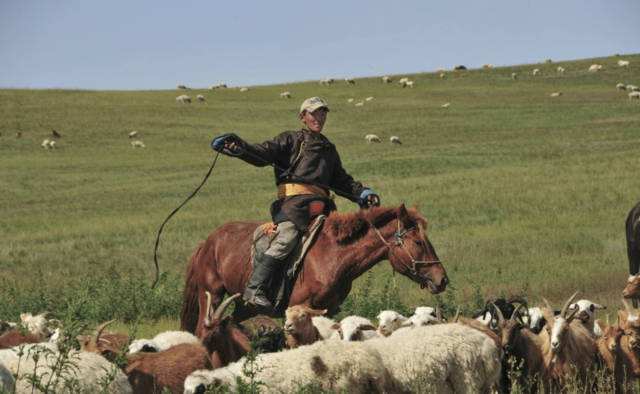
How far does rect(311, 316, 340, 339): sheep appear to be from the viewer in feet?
40.6

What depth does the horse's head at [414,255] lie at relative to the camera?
1210 centimetres

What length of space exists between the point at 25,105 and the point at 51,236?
35.5 m

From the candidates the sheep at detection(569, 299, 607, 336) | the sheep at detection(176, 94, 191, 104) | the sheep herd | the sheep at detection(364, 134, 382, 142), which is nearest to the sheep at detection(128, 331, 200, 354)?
the sheep herd

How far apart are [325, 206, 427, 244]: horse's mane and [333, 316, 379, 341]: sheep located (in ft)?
3.23

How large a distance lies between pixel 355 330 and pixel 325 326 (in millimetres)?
352

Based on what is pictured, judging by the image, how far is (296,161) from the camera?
495 inches

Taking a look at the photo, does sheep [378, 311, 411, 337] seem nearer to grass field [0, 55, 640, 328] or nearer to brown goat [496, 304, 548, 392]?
brown goat [496, 304, 548, 392]

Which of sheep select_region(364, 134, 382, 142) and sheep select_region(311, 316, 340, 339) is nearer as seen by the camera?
sheep select_region(311, 316, 340, 339)

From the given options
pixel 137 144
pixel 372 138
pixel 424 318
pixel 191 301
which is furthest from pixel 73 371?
pixel 137 144

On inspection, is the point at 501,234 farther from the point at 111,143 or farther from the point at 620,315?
the point at 111,143

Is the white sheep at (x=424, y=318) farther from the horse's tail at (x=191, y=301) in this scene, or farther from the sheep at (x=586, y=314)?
the horse's tail at (x=191, y=301)

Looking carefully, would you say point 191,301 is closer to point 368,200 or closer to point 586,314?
point 368,200

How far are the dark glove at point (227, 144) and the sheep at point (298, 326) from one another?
6.44 feet

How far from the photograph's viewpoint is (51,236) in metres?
31.5
